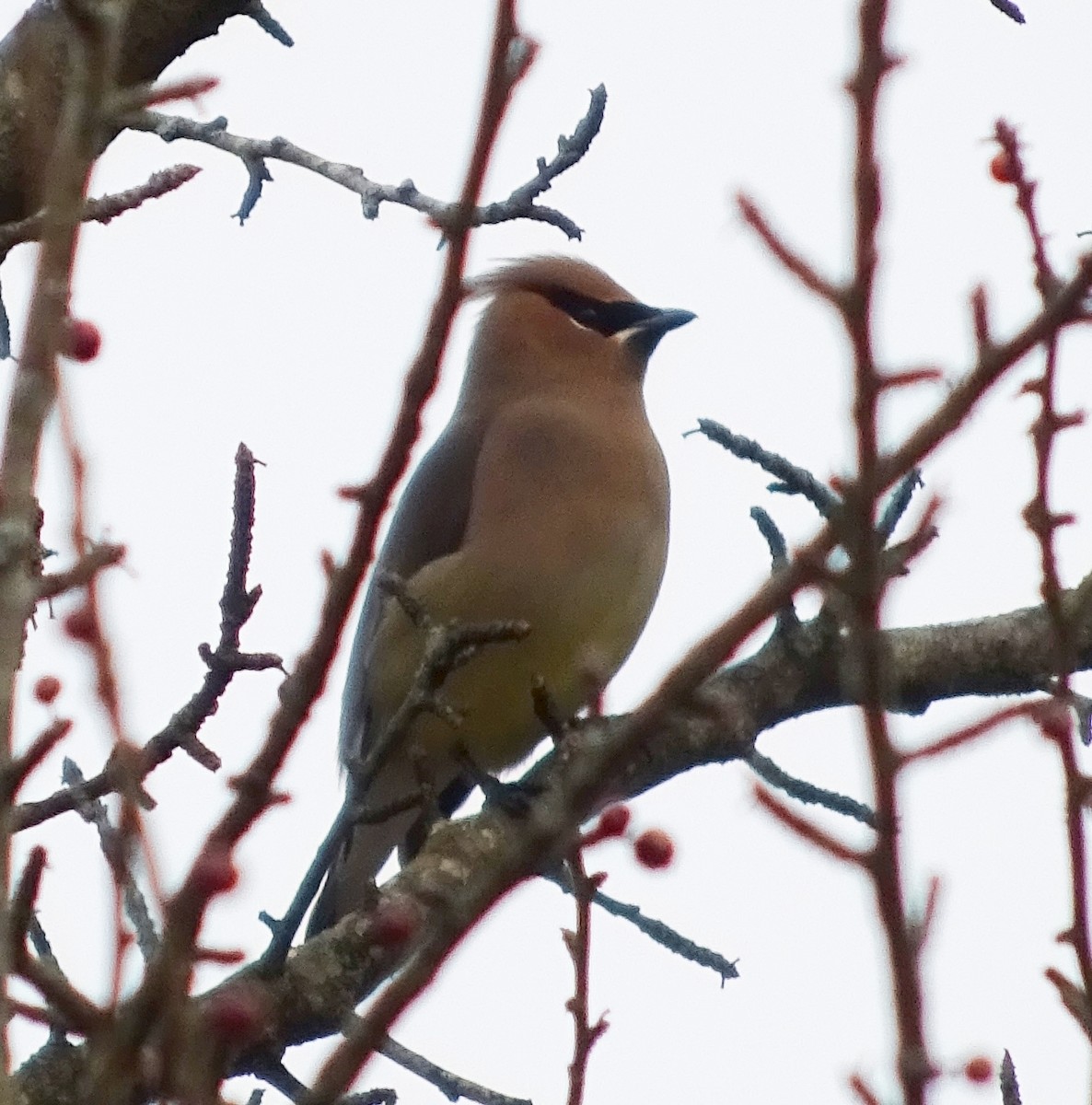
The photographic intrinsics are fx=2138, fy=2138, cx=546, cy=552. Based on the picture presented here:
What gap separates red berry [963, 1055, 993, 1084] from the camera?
54.2 inches

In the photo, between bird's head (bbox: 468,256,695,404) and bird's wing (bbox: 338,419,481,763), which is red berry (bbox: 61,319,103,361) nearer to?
bird's wing (bbox: 338,419,481,763)

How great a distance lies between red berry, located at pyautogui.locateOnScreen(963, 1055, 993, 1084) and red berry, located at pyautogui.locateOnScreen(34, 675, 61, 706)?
0.74 meters

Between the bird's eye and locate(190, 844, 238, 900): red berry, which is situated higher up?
the bird's eye

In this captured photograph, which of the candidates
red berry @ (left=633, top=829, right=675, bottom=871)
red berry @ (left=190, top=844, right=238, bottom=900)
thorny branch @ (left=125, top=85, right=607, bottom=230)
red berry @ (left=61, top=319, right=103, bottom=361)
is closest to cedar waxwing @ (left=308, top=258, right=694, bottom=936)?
thorny branch @ (left=125, top=85, right=607, bottom=230)

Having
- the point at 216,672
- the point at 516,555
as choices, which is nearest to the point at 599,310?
the point at 516,555

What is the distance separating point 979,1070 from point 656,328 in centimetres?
416

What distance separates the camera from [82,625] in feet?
4.07

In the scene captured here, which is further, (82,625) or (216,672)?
(216,672)

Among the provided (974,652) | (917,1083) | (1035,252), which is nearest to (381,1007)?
(917,1083)

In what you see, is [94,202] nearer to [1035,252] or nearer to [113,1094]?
[1035,252]

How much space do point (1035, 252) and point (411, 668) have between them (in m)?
3.33

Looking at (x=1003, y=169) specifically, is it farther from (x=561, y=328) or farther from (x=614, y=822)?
(x=561, y=328)

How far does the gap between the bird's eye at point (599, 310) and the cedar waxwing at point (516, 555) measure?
0.09 metres

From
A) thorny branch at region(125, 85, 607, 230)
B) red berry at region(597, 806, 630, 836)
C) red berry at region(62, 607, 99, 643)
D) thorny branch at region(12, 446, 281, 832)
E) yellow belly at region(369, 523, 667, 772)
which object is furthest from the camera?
yellow belly at region(369, 523, 667, 772)
